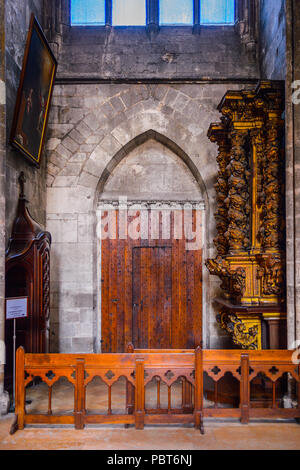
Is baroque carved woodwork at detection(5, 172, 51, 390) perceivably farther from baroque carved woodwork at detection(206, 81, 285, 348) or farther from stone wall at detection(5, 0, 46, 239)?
baroque carved woodwork at detection(206, 81, 285, 348)

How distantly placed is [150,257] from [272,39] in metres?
4.06

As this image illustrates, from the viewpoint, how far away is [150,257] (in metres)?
7.17

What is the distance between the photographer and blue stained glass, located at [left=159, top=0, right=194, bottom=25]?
23.8 ft

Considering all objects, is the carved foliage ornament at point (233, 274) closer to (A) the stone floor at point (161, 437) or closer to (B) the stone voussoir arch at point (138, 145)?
(A) the stone floor at point (161, 437)

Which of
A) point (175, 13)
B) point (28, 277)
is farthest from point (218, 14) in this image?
point (28, 277)

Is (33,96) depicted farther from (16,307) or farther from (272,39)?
(272,39)

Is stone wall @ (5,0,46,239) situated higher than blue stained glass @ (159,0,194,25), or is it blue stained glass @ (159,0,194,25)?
blue stained glass @ (159,0,194,25)

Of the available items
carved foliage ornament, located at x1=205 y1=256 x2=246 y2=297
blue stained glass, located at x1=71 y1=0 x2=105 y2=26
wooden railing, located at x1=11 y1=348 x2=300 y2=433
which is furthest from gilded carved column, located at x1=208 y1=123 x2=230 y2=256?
blue stained glass, located at x1=71 y1=0 x2=105 y2=26

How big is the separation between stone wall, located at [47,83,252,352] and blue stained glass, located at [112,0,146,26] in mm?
1252

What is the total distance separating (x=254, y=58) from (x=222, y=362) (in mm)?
5471

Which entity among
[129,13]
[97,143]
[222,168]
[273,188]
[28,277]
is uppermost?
[129,13]

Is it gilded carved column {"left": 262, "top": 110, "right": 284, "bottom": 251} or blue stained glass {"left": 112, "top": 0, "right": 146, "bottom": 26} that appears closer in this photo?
gilded carved column {"left": 262, "top": 110, "right": 284, "bottom": 251}

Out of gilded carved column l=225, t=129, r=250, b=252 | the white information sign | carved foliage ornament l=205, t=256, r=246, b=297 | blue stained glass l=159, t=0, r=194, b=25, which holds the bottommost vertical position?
the white information sign
